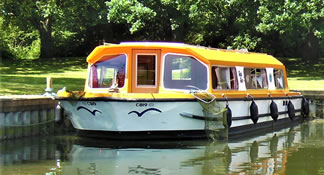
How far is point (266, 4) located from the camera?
29250 millimetres

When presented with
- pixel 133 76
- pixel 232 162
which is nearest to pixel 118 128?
pixel 133 76

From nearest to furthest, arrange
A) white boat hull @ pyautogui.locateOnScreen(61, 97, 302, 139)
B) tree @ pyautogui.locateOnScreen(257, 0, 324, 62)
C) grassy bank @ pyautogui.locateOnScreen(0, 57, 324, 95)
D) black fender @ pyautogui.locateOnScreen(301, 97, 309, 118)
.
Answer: white boat hull @ pyautogui.locateOnScreen(61, 97, 302, 139) < black fender @ pyautogui.locateOnScreen(301, 97, 309, 118) < grassy bank @ pyautogui.locateOnScreen(0, 57, 324, 95) < tree @ pyautogui.locateOnScreen(257, 0, 324, 62)

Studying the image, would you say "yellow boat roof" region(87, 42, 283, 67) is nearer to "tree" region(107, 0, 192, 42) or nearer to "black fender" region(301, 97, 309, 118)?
"black fender" region(301, 97, 309, 118)

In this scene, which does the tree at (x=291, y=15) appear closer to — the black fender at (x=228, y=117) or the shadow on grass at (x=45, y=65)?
the shadow on grass at (x=45, y=65)

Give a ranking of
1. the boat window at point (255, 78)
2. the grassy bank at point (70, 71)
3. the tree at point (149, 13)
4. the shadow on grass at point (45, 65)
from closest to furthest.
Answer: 1. the boat window at point (255, 78)
2. the grassy bank at point (70, 71)
3. the tree at point (149, 13)
4. the shadow on grass at point (45, 65)

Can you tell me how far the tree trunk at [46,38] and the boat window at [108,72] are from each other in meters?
22.8

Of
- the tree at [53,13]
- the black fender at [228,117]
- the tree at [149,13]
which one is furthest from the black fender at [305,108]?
the tree at [53,13]

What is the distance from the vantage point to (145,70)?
44.0 feet

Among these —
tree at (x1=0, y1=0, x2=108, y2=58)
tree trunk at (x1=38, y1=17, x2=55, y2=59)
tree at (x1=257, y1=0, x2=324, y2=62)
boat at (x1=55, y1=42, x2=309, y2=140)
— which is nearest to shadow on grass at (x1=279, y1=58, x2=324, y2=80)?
tree at (x1=257, y1=0, x2=324, y2=62)

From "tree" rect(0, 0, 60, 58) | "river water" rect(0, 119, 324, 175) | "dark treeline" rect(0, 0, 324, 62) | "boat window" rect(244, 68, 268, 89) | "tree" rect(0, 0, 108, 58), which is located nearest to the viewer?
"river water" rect(0, 119, 324, 175)

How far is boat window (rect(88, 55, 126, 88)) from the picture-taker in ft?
44.4

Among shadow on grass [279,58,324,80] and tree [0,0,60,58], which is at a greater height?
tree [0,0,60,58]

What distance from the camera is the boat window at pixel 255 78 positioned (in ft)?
51.9

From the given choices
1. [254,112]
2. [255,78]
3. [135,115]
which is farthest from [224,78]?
[135,115]
